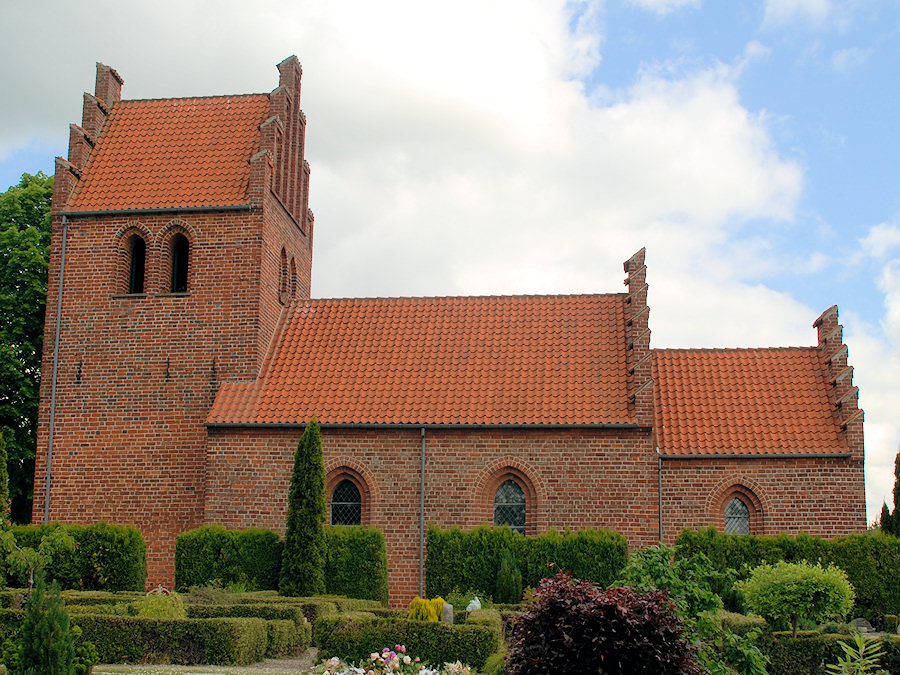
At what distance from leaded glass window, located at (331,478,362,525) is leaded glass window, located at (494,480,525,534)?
131 inches

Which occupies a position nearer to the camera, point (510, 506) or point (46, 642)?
point (46, 642)

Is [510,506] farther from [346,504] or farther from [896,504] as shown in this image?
[896,504]

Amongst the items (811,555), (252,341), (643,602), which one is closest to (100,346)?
(252,341)

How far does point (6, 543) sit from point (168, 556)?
18.2ft

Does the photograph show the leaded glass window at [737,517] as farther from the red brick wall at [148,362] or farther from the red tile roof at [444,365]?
the red brick wall at [148,362]

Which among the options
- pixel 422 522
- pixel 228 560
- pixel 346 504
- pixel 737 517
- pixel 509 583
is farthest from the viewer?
pixel 346 504

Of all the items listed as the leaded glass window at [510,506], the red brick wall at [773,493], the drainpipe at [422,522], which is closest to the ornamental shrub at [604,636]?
the drainpipe at [422,522]

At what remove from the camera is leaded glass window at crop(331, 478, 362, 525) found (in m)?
22.8

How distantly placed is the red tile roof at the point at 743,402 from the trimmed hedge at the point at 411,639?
9731 mm

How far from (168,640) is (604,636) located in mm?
8166

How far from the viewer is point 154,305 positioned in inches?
968

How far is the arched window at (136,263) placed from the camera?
25.5 m

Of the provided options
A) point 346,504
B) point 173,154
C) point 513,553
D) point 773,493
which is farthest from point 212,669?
point 173,154

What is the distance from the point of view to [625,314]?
24.8 meters
